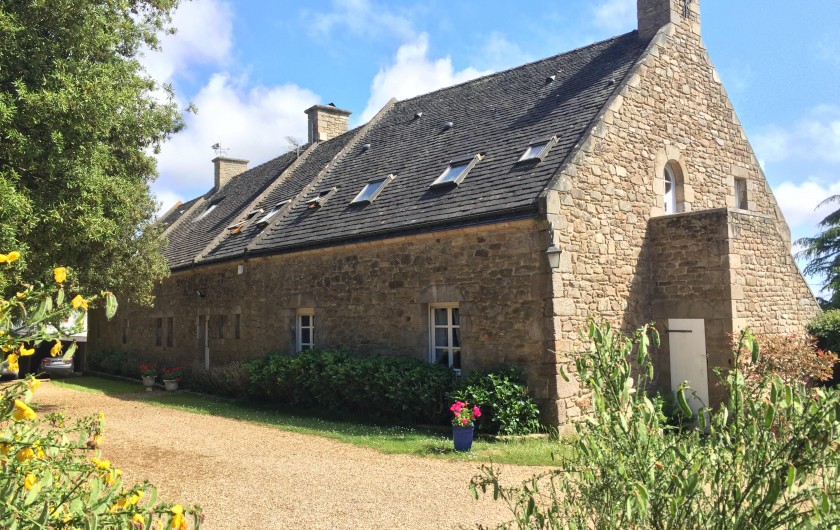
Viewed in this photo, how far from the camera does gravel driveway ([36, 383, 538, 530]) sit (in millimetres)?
6613

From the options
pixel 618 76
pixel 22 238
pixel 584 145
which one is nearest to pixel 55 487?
pixel 22 238

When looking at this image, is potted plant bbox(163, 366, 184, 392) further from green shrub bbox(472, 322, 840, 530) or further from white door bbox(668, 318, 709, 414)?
green shrub bbox(472, 322, 840, 530)

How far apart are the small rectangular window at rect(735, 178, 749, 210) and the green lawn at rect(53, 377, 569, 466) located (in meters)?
8.53

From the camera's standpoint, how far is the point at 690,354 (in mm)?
12062

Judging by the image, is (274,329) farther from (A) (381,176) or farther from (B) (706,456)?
(B) (706,456)

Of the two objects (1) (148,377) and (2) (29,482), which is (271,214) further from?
(2) (29,482)

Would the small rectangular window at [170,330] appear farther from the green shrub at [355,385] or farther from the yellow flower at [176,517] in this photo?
the yellow flower at [176,517]

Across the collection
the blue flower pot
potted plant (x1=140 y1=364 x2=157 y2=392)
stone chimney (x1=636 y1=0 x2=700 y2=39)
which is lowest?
the blue flower pot

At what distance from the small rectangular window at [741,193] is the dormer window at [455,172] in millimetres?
6485

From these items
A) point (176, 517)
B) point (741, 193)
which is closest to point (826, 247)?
point (741, 193)

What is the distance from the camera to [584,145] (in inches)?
451

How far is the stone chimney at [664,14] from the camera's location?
45.5 feet

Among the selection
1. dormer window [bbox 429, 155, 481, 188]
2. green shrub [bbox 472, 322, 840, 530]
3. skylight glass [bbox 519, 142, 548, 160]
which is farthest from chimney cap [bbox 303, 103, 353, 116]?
green shrub [bbox 472, 322, 840, 530]

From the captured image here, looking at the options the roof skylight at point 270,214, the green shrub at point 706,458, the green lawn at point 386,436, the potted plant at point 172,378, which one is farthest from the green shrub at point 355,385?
the green shrub at point 706,458
